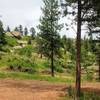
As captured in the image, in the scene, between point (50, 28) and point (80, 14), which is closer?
point (80, 14)

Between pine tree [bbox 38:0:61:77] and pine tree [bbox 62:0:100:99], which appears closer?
pine tree [bbox 62:0:100:99]

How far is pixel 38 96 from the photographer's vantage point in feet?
79.2

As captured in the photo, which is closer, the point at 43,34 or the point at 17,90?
the point at 17,90

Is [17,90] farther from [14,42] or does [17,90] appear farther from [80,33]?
[14,42]

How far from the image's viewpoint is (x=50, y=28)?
52.8m

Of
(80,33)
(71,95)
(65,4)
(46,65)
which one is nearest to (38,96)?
(71,95)

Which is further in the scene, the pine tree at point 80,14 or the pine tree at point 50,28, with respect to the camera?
the pine tree at point 50,28

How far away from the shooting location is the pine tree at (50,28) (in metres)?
52.2

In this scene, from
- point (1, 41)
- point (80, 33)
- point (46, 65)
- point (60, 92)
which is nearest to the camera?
point (80, 33)

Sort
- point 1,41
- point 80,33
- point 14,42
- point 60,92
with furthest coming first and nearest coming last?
point 14,42 < point 1,41 < point 60,92 < point 80,33

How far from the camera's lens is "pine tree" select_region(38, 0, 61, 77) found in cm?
5216

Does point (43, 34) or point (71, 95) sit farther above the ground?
point (43, 34)

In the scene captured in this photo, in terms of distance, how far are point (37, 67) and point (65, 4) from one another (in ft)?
171

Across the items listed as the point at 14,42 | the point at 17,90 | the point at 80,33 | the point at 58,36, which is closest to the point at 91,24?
the point at 80,33
